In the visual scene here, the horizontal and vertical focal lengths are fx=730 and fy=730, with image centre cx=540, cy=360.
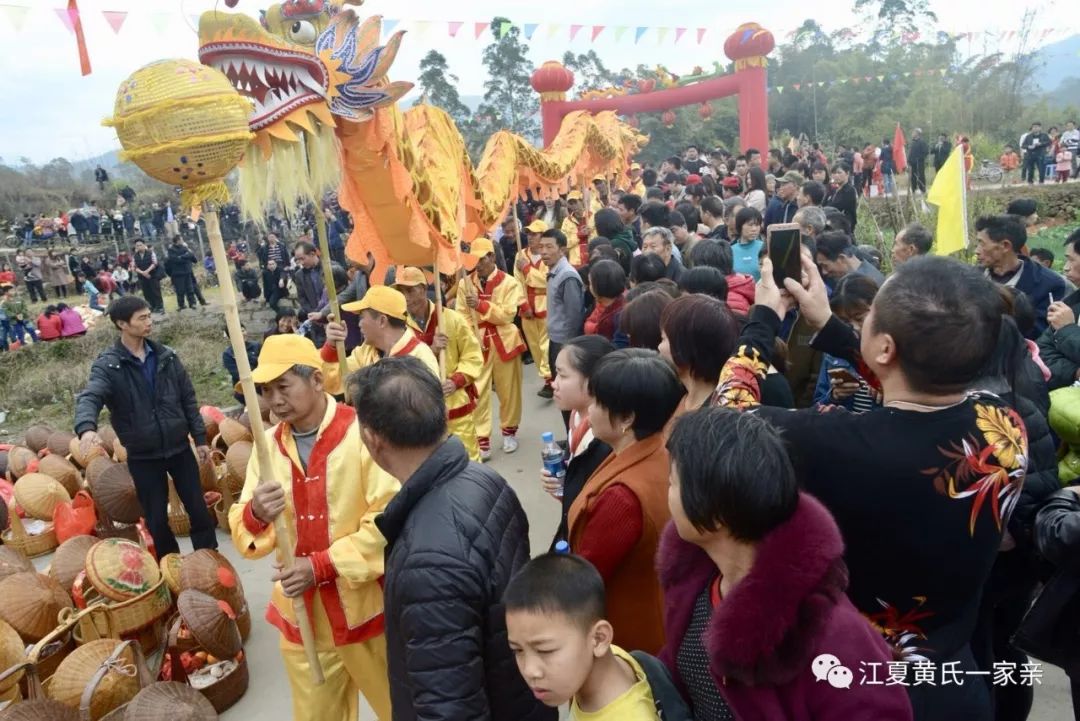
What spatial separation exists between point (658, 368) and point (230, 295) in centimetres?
117

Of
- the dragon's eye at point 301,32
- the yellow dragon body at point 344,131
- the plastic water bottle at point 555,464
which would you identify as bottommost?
the plastic water bottle at point 555,464

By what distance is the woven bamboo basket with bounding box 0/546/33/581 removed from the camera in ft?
11.7

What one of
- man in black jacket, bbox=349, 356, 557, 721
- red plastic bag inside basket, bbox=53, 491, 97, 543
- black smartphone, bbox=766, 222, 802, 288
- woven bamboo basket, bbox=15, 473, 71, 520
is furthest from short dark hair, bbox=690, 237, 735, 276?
woven bamboo basket, bbox=15, 473, 71, 520

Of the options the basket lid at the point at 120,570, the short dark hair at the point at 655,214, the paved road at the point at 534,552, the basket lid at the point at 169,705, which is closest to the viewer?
the basket lid at the point at 169,705

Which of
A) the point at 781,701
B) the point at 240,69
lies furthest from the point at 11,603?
the point at 781,701

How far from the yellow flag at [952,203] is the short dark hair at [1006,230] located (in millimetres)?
103

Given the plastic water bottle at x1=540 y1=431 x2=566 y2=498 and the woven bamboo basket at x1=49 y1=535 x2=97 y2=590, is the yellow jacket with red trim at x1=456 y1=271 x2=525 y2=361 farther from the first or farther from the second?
the plastic water bottle at x1=540 y1=431 x2=566 y2=498

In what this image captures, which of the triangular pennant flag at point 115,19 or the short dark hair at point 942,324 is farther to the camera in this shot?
the triangular pennant flag at point 115,19

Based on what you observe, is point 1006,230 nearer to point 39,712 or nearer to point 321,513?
point 321,513

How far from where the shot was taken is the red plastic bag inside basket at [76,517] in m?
Answer: 4.41

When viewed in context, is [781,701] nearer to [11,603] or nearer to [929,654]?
[929,654]

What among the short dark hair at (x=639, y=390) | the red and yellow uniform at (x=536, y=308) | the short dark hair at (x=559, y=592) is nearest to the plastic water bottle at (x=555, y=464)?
the short dark hair at (x=639, y=390)

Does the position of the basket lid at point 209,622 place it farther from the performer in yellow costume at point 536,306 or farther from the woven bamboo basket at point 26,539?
the performer in yellow costume at point 536,306

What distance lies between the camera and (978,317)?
130 centimetres
